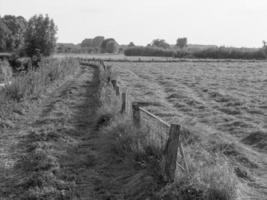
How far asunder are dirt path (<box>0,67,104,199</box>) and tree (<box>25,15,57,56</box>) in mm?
37102

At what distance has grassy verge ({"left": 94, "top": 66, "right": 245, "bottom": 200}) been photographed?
15.2ft

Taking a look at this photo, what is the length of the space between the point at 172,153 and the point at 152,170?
0.64 m

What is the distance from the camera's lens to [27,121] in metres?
10.4

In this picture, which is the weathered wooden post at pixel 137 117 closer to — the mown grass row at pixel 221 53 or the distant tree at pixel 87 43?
the mown grass row at pixel 221 53

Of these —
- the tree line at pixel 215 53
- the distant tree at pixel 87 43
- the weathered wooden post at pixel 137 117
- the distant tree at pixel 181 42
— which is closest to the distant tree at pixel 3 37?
the tree line at pixel 215 53

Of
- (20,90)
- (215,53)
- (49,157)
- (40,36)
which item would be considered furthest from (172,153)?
(215,53)

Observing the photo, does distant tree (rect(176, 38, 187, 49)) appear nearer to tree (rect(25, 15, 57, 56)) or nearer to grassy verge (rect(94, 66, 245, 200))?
tree (rect(25, 15, 57, 56))

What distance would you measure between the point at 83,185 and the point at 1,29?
69115 mm

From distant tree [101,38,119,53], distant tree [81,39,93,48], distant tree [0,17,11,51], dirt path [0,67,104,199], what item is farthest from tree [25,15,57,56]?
distant tree [81,39,93,48]

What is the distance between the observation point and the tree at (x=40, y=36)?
4662 centimetres

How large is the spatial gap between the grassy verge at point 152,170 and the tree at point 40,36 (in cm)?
4112

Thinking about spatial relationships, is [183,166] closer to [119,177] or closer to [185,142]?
[119,177]

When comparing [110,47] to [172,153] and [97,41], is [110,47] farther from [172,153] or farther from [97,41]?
[172,153]

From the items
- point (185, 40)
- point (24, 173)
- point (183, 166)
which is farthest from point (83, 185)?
point (185, 40)
